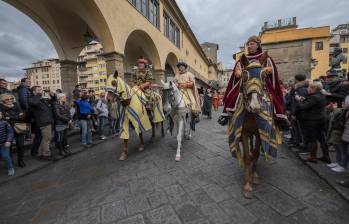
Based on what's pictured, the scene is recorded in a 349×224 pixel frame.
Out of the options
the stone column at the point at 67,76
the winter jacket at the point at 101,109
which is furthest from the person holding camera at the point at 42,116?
the stone column at the point at 67,76

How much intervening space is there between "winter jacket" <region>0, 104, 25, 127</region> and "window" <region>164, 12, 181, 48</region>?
12.6 meters

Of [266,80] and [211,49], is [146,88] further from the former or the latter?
[211,49]

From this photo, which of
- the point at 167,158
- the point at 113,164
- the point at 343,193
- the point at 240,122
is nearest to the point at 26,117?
the point at 113,164

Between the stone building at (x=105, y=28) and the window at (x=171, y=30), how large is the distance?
0.30m

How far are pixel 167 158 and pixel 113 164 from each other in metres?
1.20

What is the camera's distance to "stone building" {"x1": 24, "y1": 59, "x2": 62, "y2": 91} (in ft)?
223

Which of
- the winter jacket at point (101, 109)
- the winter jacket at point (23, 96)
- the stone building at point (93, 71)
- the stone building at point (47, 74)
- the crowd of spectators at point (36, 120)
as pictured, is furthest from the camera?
the stone building at point (47, 74)

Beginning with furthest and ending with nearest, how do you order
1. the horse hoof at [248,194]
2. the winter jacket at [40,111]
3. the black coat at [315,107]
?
the winter jacket at [40,111], the black coat at [315,107], the horse hoof at [248,194]


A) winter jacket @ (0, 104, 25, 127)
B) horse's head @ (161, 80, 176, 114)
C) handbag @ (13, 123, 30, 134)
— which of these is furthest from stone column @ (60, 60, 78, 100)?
horse's head @ (161, 80, 176, 114)

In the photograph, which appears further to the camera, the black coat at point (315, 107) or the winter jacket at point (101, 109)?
the winter jacket at point (101, 109)

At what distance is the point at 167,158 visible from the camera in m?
3.86

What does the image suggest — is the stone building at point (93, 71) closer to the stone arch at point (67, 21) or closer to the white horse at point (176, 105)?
the stone arch at point (67, 21)

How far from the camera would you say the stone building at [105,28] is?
7.36 m

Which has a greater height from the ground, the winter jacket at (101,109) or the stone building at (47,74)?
the stone building at (47,74)
